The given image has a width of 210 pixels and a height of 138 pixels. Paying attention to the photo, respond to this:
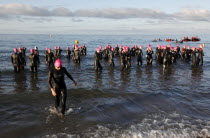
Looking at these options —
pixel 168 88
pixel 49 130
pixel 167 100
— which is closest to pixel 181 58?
pixel 168 88

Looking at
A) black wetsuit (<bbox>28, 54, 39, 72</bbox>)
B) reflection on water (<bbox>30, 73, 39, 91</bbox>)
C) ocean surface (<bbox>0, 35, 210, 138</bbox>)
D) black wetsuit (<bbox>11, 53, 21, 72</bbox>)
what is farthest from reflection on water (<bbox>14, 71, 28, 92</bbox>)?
black wetsuit (<bbox>28, 54, 39, 72</bbox>)

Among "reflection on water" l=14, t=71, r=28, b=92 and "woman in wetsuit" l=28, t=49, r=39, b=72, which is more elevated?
"woman in wetsuit" l=28, t=49, r=39, b=72

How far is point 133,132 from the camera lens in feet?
22.5

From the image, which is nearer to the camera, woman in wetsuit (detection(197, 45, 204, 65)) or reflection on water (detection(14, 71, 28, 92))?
reflection on water (detection(14, 71, 28, 92))

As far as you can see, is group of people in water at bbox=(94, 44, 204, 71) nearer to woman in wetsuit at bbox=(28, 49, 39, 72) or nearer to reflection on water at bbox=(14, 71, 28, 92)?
woman in wetsuit at bbox=(28, 49, 39, 72)

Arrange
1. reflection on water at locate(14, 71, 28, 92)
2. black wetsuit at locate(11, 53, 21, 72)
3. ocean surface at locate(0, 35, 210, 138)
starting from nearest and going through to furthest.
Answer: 1. ocean surface at locate(0, 35, 210, 138)
2. reflection on water at locate(14, 71, 28, 92)
3. black wetsuit at locate(11, 53, 21, 72)

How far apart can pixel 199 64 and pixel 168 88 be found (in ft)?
40.9

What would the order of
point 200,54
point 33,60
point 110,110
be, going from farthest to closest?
point 200,54
point 33,60
point 110,110

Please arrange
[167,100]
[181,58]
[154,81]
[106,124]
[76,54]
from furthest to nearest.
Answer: [181,58] → [76,54] → [154,81] → [167,100] → [106,124]

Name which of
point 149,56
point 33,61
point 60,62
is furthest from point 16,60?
point 149,56

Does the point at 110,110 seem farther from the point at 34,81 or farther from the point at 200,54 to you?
the point at 200,54

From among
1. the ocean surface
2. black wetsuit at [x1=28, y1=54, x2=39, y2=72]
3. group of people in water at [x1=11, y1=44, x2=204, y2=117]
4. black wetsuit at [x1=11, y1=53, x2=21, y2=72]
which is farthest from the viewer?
black wetsuit at [x1=11, y1=53, x2=21, y2=72]

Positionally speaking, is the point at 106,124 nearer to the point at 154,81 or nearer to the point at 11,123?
the point at 11,123

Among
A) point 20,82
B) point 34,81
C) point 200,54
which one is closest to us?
point 20,82
